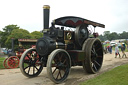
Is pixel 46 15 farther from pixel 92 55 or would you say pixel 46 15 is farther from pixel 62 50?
pixel 92 55

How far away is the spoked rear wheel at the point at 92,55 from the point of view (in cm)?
573

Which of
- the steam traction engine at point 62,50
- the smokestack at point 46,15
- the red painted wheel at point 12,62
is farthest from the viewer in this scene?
the red painted wheel at point 12,62

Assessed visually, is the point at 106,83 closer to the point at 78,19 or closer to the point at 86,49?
the point at 86,49

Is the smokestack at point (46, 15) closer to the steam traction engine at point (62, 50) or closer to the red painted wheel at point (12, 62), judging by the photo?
the steam traction engine at point (62, 50)

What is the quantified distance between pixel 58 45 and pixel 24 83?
1.69 m

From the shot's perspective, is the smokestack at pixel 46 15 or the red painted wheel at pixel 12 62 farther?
the red painted wheel at pixel 12 62

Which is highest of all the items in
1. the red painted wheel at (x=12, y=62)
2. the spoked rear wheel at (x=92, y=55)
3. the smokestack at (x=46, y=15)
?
the smokestack at (x=46, y=15)

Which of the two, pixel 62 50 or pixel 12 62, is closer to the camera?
pixel 62 50

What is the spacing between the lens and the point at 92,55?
620 cm

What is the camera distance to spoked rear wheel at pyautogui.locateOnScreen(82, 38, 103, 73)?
573 centimetres

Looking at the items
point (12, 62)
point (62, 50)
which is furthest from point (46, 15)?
point (12, 62)

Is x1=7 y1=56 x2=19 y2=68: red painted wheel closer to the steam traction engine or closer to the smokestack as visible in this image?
the steam traction engine

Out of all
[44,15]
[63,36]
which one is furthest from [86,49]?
[44,15]

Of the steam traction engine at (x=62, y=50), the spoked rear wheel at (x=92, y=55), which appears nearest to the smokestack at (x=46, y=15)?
the steam traction engine at (x=62, y=50)
